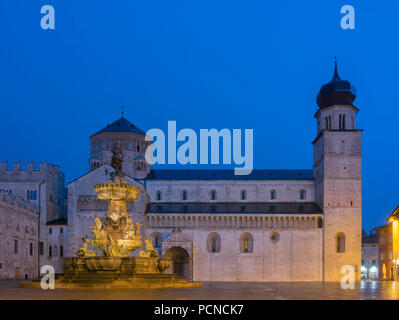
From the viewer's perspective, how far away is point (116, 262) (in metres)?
27.1

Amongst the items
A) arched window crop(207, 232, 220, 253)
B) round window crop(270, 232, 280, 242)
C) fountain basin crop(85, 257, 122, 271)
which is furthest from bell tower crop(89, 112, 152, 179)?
fountain basin crop(85, 257, 122, 271)

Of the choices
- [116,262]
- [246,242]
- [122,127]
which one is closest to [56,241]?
[122,127]

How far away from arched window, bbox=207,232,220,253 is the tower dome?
21252 millimetres

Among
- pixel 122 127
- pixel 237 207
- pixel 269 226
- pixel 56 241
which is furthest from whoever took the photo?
pixel 122 127

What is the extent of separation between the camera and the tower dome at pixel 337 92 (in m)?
69.4

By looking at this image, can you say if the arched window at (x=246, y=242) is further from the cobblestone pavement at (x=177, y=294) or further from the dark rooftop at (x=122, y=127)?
the cobblestone pavement at (x=177, y=294)

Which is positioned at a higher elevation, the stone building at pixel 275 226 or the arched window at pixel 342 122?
the arched window at pixel 342 122

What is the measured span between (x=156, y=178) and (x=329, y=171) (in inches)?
874

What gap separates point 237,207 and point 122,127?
Result: 63.9ft

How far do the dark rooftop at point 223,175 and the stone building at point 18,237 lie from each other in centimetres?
1652

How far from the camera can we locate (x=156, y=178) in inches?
2916

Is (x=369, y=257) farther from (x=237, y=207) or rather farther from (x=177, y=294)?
(x=177, y=294)

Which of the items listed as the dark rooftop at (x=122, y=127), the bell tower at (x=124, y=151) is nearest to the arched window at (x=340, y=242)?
the bell tower at (x=124, y=151)
